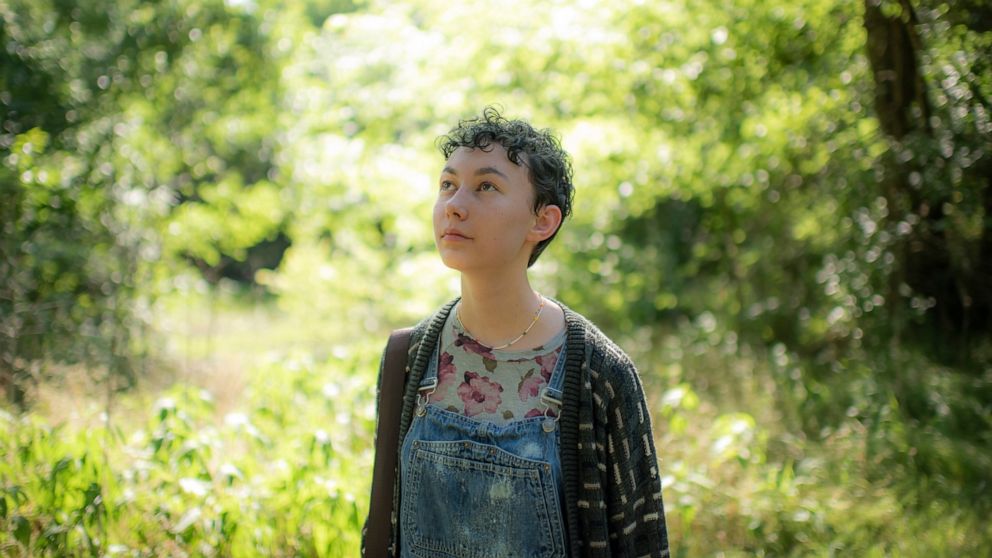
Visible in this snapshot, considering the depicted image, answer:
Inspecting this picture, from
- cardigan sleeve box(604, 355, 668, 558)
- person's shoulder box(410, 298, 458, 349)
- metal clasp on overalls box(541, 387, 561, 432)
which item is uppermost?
person's shoulder box(410, 298, 458, 349)

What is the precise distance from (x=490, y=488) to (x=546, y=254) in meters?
5.21

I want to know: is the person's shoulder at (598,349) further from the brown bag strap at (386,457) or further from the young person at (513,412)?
the brown bag strap at (386,457)

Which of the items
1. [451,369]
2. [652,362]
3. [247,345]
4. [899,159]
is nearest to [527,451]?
[451,369]

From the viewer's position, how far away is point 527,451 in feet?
5.19

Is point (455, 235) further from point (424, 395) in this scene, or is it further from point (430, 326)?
point (424, 395)

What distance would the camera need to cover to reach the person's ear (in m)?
1.71

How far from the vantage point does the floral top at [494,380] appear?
1626mm

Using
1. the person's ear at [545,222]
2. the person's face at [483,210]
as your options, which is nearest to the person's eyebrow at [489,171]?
the person's face at [483,210]

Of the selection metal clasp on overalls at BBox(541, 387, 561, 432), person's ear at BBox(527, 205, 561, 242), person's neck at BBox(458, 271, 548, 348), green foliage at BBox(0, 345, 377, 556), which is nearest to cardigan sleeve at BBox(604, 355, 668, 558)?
metal clasp on overalls at BBox(541, 387, 561, 432)

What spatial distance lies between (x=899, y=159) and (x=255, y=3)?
431 centimetres

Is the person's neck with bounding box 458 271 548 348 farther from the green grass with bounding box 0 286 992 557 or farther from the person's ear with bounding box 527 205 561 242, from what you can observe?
the green grass with bounding box 0 286 992 557

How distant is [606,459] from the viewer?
5.32 feet

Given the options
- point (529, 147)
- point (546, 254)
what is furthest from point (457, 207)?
point (546, 254)

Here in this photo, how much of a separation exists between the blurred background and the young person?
3.58ft
